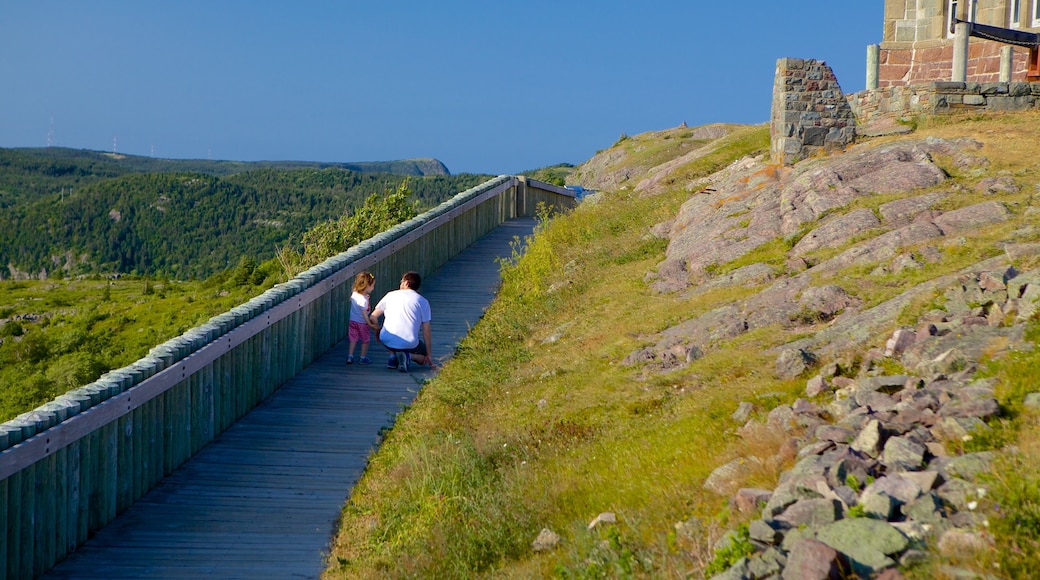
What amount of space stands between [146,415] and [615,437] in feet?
12.7

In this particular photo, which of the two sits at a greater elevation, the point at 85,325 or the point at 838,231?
the point at 838,231

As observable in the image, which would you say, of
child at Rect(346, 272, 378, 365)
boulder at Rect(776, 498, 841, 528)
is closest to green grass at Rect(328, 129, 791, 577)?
boulder at Rect(776, 498, 841, 528)

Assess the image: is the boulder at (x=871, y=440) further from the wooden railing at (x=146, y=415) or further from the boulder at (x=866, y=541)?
the wooden railing at (x=146, y=415)

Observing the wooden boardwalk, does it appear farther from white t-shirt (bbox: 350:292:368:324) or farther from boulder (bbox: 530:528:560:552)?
boulder (bbox: 530:528:560:552)

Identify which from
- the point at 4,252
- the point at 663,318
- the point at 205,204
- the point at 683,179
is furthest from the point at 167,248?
the point at 663,318

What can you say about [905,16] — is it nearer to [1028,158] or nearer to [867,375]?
[1028,158]

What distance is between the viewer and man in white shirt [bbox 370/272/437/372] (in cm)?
1257

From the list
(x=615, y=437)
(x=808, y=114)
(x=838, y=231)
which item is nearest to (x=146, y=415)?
(x=615, y=437)

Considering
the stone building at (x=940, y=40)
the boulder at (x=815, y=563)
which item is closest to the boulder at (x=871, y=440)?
the boulder at (x=815, y=563)

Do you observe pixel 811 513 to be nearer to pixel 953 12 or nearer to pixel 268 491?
pixel 268 491

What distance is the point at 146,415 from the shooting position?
8570 mm

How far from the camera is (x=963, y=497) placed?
4.96m

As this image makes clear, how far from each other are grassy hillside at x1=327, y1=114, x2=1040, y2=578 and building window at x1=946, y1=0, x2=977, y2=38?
12119 mm

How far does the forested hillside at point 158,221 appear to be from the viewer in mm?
174500
